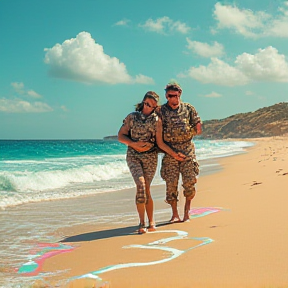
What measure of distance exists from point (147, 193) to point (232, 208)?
1.56 metres

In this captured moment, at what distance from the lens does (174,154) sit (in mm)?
5719

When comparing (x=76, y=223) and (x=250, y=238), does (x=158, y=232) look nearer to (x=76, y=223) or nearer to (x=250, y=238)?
(x=250, y=238)

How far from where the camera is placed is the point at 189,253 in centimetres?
400

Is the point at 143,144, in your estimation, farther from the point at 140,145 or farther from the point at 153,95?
the point at 153,95

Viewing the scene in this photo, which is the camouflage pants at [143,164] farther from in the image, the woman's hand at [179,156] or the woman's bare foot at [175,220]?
the woman's bare foot at [175,220]

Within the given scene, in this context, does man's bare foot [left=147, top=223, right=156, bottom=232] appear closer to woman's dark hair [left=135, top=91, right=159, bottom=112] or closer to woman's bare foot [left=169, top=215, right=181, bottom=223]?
woman's bare foot [left=169, top=215, right=181, bottom=223]

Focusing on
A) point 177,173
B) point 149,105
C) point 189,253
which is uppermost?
point 149,105

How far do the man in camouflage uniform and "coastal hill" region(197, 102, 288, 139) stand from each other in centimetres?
9674

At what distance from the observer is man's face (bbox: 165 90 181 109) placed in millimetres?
5723

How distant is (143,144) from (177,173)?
0.76m

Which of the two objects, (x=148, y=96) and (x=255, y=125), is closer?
(x=148, y=96)

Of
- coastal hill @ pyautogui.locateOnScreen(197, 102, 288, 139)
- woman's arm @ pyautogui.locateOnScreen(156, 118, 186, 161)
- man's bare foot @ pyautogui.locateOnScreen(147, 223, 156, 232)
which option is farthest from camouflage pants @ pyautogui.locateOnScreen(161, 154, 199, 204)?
coastal hill @ pyautogui.locateOnScreen(197, 102, 288, 139)

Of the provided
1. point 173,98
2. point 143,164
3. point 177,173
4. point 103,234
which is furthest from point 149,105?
point 103,234

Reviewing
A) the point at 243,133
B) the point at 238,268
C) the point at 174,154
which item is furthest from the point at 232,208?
the point at 243,133
